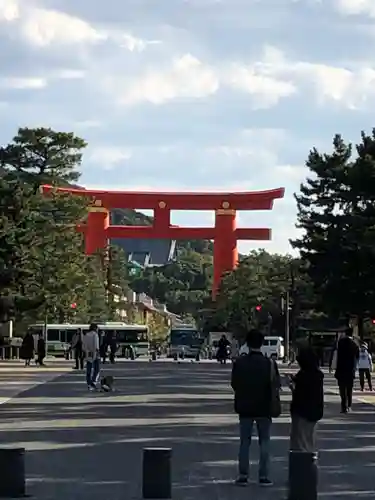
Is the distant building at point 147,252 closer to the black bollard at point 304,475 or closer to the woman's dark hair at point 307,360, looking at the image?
the woman's dark hair at point 307,360

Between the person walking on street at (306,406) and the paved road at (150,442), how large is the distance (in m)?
0.56

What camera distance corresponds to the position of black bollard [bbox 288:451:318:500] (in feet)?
36.1

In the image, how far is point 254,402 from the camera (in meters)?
13.1

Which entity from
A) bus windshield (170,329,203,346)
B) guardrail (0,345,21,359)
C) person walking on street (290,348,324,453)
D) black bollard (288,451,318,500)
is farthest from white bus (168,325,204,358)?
black bollard (288,451,318,500)

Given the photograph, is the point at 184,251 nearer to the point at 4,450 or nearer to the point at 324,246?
the point at 324,246

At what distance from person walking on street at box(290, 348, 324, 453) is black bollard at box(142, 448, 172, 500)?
182 cm

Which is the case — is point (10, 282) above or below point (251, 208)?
below

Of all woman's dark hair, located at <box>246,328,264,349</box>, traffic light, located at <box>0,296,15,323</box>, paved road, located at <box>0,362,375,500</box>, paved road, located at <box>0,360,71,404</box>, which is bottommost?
paved road, located at <box>0,362,375,500</box>

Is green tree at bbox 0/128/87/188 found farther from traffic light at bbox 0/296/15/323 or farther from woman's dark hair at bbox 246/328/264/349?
woman's dark hair at bbox 246/328/264/349

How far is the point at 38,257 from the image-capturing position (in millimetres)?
65875

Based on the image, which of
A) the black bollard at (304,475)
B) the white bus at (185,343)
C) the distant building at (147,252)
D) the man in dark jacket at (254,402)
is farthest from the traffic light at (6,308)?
the distant building at (147,252)

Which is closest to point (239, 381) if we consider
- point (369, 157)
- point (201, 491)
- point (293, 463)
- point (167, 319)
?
point (201, 491)

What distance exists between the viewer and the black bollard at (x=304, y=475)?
433 inches

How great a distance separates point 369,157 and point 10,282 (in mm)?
19865
